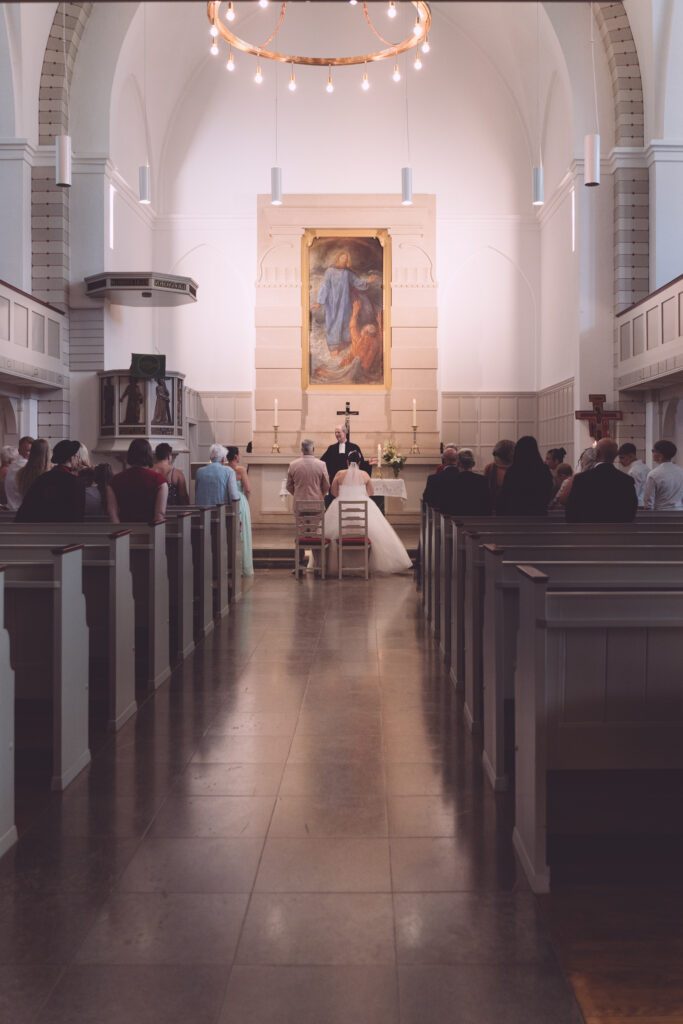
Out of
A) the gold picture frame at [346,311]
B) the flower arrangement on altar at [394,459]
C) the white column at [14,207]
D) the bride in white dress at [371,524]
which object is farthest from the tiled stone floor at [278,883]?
the gold picture frame at [346,311]

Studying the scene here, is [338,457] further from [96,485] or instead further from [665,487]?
[96,485]

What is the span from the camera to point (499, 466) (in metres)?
8.86

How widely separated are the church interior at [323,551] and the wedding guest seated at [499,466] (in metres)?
0.74

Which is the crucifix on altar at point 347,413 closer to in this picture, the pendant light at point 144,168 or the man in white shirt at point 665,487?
the pendant light at point 144,168

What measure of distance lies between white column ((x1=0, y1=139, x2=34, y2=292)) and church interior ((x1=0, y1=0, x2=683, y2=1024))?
56 millimetres

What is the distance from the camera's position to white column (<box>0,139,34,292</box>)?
14.2 m

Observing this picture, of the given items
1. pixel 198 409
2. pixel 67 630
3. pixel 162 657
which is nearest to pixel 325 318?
pixel 198 409

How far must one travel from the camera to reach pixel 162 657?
648 centimetres

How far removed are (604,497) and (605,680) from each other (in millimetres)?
3426

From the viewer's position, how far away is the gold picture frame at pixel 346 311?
18281mm

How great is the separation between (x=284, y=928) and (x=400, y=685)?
3.37 meters

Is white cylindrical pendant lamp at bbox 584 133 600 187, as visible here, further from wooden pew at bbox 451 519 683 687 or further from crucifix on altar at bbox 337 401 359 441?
wooden pew at bbox 451 519 683 687

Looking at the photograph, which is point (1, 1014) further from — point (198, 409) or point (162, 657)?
point (198, 409)

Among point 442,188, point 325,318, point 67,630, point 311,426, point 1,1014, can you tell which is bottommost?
point 1,1014
